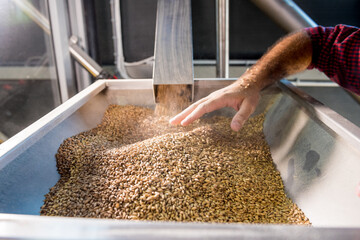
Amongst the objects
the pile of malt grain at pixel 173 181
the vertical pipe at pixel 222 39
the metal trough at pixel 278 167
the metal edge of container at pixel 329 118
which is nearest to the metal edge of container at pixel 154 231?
the metal trough at pixel 278 167

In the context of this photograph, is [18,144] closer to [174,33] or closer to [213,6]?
[174,33]

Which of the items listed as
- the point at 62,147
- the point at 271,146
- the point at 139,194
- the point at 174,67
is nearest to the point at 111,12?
the point at 174,67

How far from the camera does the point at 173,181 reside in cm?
79

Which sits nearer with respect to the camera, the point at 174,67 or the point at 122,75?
the point at 174,67

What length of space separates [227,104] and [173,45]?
1.32 ft

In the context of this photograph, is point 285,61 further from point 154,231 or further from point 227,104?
point 154,231

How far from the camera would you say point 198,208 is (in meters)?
0.75

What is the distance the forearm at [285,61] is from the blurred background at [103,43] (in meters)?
0.95

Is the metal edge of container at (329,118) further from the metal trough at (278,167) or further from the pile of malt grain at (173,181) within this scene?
the pile of malt grain at (173,181)

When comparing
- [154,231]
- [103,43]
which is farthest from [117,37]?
[154,231]

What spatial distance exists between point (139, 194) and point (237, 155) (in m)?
0.41

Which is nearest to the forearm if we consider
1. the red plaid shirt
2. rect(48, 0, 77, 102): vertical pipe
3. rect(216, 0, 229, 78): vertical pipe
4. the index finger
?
the red plaid shirt

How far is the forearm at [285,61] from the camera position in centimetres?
120

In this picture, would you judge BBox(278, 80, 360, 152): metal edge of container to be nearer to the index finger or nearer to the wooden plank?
the index finger
